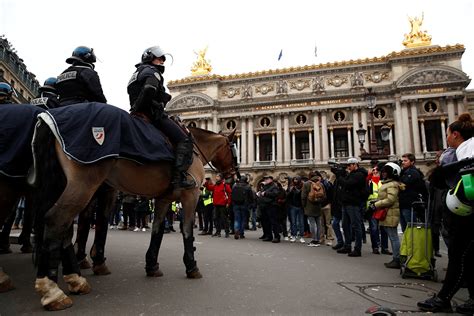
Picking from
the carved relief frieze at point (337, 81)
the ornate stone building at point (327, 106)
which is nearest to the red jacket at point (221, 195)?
the ornate stone building at point (327, 106)

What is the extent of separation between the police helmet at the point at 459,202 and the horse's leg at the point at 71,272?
3776mm

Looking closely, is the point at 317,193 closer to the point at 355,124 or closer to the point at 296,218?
the point at 296,218

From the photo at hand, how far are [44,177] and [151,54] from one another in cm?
236

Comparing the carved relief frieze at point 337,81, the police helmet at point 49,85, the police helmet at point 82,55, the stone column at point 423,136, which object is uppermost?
the carved relief frieze at point 337,81

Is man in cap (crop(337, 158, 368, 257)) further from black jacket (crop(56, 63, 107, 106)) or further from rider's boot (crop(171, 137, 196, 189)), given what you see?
black jacket (crop(56, 63, 107, 106))

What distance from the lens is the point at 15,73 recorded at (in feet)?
114

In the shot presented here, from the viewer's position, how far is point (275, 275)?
4.80 metres

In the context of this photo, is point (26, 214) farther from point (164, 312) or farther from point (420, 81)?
point (420, 81)

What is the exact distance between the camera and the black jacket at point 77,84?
4.26m

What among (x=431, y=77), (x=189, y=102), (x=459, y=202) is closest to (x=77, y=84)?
(x=459, y=202)

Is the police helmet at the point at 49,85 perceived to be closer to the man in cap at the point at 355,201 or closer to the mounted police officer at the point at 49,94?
the mounted police officer at the point at 49,94

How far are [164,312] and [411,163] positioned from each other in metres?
5.70

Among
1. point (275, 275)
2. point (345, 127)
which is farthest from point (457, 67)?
point (275, 275)

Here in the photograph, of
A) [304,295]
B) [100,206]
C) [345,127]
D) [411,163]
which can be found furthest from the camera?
[345,127]
